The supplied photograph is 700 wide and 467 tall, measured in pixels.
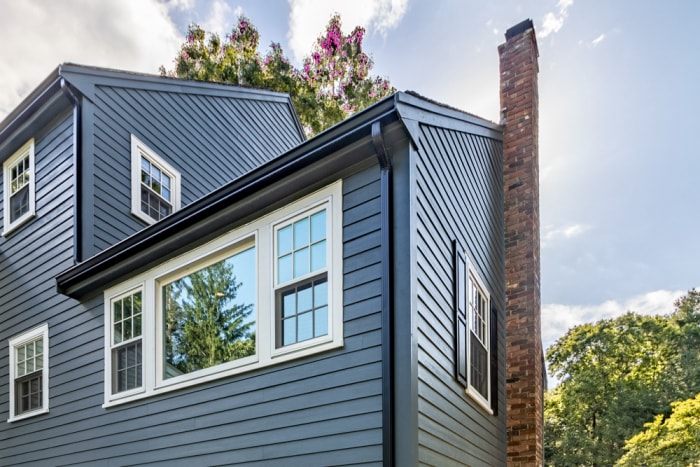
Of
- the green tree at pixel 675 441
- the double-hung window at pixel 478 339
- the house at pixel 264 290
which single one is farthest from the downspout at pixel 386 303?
the green tree at pixel 675 441

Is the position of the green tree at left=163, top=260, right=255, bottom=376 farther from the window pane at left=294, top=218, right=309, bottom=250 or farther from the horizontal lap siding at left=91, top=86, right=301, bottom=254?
the horizontal lap siding at left=91, top=86, right=301, bottom=254

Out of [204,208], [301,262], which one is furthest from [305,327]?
[204,208]

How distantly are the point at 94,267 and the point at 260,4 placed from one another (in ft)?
45.7

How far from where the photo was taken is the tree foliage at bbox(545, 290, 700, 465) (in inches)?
829

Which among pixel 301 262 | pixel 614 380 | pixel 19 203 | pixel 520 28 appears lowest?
pixel 614 380

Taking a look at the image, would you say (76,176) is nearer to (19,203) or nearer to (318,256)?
(19,203)

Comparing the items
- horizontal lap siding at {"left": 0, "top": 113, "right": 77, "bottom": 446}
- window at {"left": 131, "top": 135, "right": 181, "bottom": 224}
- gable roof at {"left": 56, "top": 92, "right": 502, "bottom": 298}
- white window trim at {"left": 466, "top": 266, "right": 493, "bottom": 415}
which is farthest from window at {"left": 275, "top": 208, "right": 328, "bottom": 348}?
window at {"left": 131, "top": 135, "right": 181, "bottom": 224}

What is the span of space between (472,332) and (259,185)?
2.78 m

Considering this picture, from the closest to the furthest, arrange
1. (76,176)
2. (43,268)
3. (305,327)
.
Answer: (305,327) → (76,176) → (43,268)

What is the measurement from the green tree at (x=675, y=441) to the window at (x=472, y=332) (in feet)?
39.7

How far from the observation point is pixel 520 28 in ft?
27.9

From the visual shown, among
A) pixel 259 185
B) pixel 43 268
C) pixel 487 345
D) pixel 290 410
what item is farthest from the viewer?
pixel 43 268

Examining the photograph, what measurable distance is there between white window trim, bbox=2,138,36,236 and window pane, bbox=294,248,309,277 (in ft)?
20.1

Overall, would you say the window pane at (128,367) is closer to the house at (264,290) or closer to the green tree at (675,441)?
the house at (264,290)
